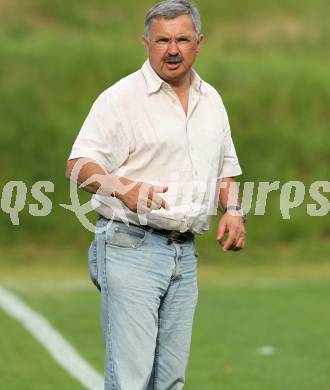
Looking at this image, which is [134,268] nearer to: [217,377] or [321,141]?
[217,377]

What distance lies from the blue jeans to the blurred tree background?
1074 centimetres

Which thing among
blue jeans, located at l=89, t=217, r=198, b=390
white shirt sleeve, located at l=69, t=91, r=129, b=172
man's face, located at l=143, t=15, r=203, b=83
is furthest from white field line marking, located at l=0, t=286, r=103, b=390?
man's face, located at l=143, t=15, r=203, b=83

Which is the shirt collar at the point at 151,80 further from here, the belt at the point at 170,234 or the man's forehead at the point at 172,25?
the belt at the point at 170,234

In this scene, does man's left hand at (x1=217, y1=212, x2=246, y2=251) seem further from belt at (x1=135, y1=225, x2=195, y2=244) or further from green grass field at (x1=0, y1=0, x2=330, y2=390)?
green grass field at (x1=0, y1=0, x2=330, y2=390)

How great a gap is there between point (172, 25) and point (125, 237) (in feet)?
3.24

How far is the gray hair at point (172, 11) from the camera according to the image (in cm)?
642

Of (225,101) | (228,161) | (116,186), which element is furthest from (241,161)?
(116,186)

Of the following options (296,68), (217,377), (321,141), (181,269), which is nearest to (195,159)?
(181,269)

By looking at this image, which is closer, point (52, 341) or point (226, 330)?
point (52, 341)

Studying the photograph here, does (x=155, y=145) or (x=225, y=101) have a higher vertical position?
(x=225, y=101)

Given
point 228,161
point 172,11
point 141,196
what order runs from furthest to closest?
point 228,161, point 172,11, point 141,196

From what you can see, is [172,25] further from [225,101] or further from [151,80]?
[225,101]

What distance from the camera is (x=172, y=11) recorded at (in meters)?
6.43

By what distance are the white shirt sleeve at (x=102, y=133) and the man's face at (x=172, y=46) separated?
289 millimetres
